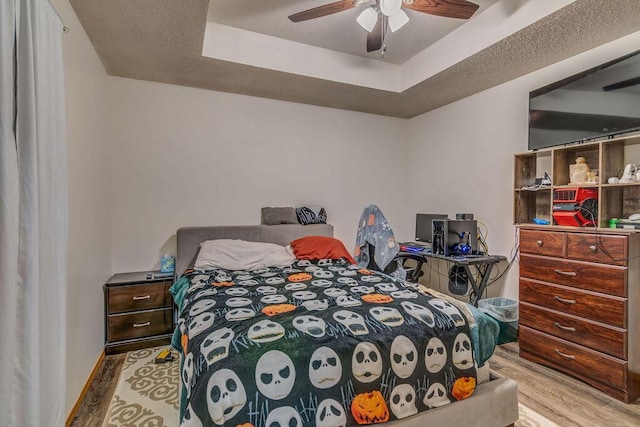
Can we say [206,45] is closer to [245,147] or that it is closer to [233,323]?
[245,147]

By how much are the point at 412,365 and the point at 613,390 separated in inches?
66.0

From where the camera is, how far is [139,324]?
2926 mm

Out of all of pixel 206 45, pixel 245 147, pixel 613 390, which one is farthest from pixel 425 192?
pixel 206 45

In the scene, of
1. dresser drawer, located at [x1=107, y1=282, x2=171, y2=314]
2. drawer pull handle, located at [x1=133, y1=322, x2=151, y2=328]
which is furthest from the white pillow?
drawer pull handle, located at [x1=133, y1=322, x2=151, y2=328]

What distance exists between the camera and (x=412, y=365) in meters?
1.59

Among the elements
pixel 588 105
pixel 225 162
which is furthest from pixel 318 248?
pixel 588 105

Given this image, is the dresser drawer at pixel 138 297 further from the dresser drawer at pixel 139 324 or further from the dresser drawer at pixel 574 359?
the dresser drawer at pixel 574 359

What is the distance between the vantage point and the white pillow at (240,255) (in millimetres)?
2967

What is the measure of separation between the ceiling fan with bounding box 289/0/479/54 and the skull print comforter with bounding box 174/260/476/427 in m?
1.86

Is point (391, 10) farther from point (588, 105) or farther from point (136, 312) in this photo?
point (136, 312)

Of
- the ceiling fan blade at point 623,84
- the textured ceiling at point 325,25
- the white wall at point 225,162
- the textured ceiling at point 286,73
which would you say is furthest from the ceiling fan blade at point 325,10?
the ceiling fan blade at point 623,84

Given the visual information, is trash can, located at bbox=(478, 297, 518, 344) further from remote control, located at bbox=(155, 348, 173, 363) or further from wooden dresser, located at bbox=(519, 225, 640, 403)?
remote control, located at bbox=(155, 348, 173, 363)

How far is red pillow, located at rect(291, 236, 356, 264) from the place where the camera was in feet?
10.8

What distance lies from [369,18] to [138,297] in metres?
2.99
